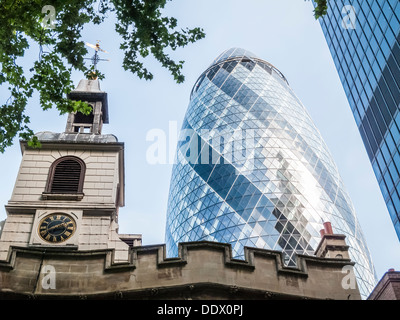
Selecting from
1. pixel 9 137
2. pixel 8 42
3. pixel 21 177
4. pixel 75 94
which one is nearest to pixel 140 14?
pixel 8 42

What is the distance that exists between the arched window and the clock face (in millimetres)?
1095

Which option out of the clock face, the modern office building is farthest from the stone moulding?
the clock face

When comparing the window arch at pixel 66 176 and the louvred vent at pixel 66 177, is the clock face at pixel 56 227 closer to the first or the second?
the window arch at pixel 66 176

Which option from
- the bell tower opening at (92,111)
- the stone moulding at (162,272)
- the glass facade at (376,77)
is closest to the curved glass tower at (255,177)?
the glass facade at (376,77)

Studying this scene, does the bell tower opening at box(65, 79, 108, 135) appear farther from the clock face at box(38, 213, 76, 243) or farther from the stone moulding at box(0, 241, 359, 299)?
the stone moulding at box(0, 241, 359, 299)

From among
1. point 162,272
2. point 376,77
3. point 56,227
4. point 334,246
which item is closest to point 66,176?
point 56,227

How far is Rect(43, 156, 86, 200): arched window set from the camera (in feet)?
64.7

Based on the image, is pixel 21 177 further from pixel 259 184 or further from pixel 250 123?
pixel 250 123

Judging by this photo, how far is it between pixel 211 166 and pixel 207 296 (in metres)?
67.8

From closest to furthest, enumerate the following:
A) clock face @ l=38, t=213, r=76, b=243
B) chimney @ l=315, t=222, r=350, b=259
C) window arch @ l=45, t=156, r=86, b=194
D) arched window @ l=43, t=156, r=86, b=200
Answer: clock face @ l=38, t=213, r=76, b=243 < chimney @ l=315, t=222, r=350, b=259 < arched window @ l=43, t=156, r=86, b=200 < window arch @ l=45, t=156, r=86, b=194

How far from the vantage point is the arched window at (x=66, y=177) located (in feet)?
64.7

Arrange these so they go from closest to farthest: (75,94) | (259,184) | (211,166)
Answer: (75,94) → (259,184) → (211,166)
